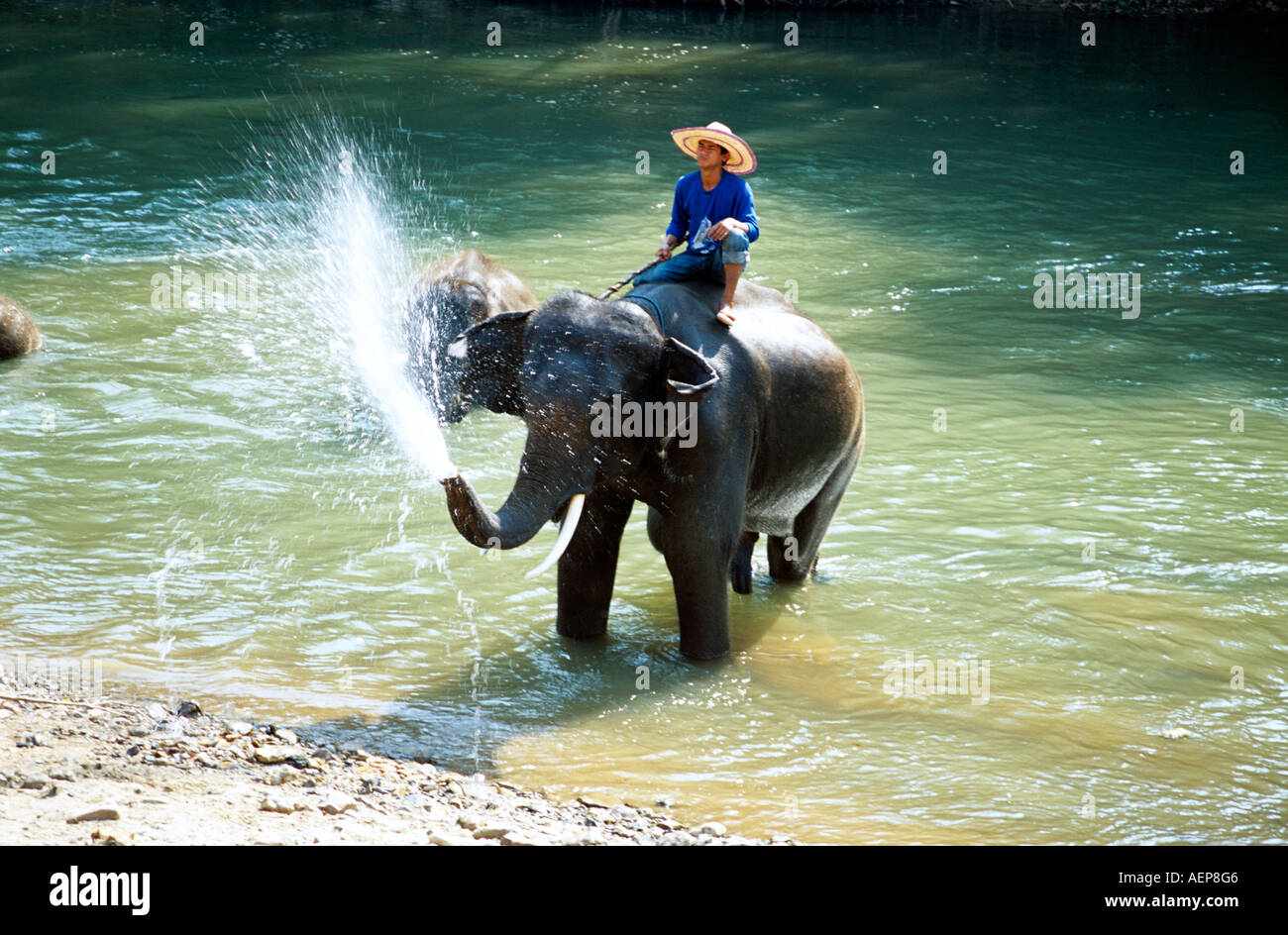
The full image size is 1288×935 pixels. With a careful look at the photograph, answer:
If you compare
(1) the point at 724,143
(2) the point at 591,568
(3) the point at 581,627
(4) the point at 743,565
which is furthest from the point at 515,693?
(1) the point at 724,143

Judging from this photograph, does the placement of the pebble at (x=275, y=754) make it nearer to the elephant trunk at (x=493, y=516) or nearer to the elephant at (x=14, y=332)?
the elephant trunk at (x=493, y=516)

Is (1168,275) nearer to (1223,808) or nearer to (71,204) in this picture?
(1223,808)

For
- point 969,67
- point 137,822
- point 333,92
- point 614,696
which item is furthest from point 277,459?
point 969,67

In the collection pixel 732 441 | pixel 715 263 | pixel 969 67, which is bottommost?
pixel 732 441

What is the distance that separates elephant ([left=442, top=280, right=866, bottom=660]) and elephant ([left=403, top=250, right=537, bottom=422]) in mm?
2475

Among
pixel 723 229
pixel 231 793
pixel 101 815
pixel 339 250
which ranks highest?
pixel 723 229

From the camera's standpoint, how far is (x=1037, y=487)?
34.6 ft

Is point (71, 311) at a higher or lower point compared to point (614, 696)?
higher

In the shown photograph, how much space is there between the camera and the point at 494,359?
692 cm

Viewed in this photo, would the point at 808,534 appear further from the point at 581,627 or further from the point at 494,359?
the point at 494,359

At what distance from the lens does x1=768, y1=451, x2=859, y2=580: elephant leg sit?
8469 millimetres

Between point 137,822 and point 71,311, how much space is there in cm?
967

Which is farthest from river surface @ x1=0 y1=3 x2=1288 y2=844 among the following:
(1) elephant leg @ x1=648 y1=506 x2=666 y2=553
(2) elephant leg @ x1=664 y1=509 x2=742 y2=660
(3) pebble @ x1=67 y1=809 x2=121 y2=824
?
(3) pebble @ x1=67 y1=809 x2=121 y2=824

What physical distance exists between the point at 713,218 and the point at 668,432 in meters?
1.40
